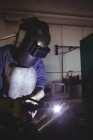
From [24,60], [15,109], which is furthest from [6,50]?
[15,109]

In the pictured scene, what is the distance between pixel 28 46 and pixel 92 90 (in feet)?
8.94

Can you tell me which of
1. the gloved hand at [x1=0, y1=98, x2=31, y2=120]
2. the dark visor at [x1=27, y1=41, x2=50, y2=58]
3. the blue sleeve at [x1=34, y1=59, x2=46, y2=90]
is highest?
the dark visor at [x1=27, y1=41, x2=50, y2=58]

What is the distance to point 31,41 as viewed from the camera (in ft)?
4.71

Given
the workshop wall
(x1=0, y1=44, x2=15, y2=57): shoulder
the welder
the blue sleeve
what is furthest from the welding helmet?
the workshop wall

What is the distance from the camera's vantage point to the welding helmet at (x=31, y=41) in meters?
1.43

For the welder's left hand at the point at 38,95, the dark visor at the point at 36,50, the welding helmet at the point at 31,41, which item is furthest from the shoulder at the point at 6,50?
the welder's left hand at the point at 38,95

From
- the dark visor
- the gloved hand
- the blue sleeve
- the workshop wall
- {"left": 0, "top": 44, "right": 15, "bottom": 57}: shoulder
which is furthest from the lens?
the workshop wall

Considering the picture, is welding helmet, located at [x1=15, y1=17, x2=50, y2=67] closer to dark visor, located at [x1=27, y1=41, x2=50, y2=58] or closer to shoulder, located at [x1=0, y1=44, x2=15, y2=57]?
dark visor, located at [x1=27, y1=41, x2=50, y2=58]

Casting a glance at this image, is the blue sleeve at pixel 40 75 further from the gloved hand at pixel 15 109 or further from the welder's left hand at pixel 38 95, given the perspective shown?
the gloved hand at pixel 15 109

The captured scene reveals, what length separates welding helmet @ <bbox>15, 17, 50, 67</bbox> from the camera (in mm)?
1430

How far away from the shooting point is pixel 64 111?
113 centimetres

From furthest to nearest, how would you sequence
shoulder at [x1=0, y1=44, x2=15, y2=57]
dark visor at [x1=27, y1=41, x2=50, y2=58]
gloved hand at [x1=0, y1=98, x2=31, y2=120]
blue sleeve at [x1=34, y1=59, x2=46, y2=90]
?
blue sleeve at [x1=34, y1=59, x2=46, y2=90] → shoulder at [x1=0, y1=44, x2=15, y2=57] → dark visor at [x1=27, y1=41, x2=50, y2=58] → gloved hand at [x1=0, y1=98, x2=31, y2=120]

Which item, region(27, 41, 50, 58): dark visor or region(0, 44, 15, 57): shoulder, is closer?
region(27, 41, 50, 58): dark visor

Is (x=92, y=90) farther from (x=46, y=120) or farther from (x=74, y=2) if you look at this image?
(x=46, y=120)
